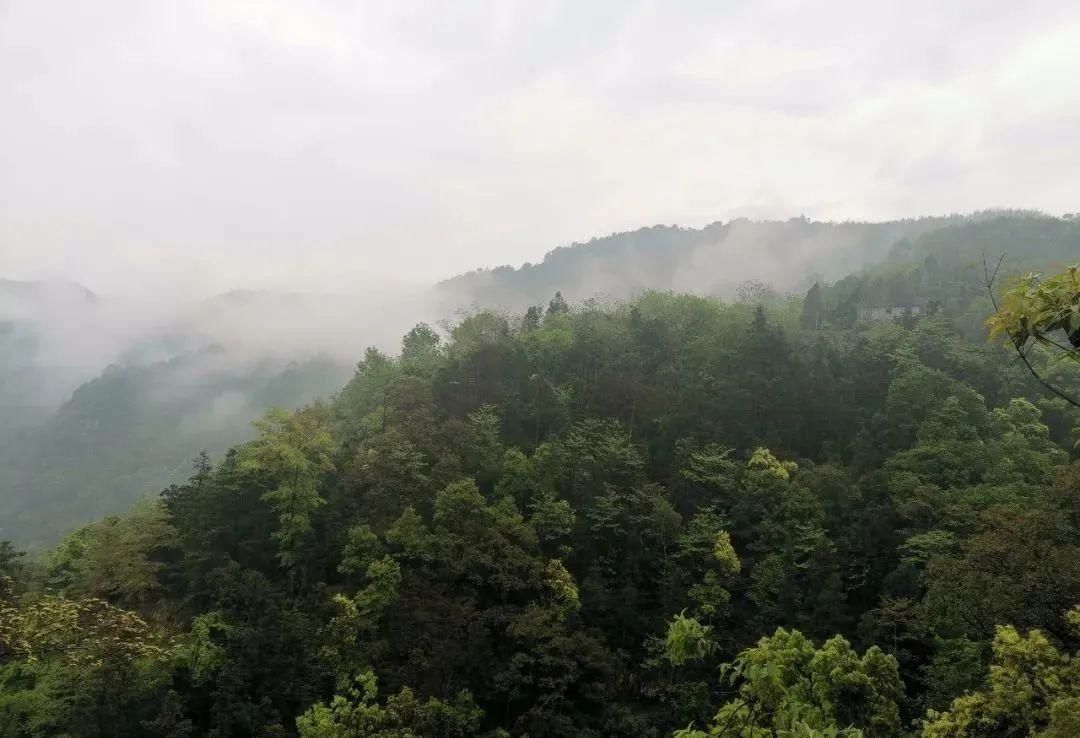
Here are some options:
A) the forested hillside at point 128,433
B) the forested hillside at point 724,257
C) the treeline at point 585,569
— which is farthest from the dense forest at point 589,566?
the forested hillside at point 724,257

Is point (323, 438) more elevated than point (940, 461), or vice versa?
point (323, 438)

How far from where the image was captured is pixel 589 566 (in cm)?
3069

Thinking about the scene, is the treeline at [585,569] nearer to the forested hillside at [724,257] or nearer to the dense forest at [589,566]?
the dense forest at [589,566]

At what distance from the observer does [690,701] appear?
2495 centimetres

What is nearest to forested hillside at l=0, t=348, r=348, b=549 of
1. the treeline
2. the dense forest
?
the dense forest

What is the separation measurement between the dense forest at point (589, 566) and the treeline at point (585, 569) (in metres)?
0.13

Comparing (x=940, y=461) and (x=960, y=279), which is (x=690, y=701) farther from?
(x=960, y=279)

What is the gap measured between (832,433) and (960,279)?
4963 centimetres

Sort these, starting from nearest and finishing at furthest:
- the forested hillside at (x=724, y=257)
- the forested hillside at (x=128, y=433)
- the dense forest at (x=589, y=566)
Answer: the dense forest at (x=589, y=566), the forested hillside at (x=128, y=433), the forested hillside at (x=724, y=257)

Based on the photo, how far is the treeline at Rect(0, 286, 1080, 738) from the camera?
19297mm

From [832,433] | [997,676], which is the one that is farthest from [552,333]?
[997,676]

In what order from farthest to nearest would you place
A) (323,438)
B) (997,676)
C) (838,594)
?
(323,438) < (838,594) < (997,676)

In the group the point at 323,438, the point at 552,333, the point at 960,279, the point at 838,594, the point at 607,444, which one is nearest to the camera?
the point at 838,594

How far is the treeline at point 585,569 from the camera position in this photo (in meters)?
19.3
